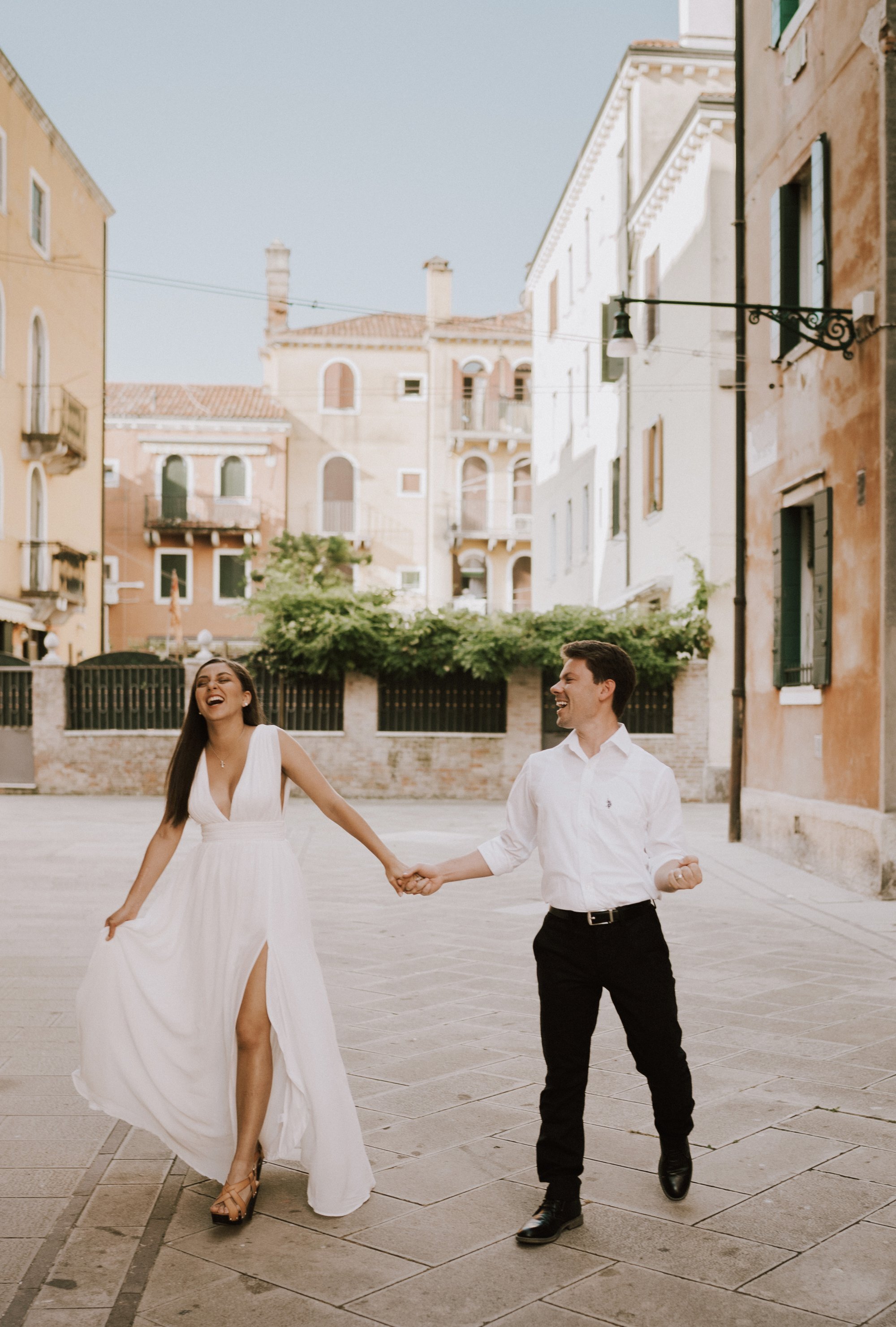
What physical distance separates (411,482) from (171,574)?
9.20 m

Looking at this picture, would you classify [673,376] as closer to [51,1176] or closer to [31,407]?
[31,407]

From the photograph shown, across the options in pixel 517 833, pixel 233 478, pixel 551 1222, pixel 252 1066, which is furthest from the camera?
pixel 233 478

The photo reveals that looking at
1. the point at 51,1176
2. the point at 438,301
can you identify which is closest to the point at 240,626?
the point at 438,301

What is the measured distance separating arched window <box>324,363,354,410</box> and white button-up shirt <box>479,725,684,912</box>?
46.6 m

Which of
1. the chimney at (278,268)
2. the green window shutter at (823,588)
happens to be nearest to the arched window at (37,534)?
the green window shutter at (823,588)

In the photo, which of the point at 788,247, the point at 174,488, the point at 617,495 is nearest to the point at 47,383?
the point at 617,495

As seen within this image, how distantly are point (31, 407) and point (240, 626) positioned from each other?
1801cm

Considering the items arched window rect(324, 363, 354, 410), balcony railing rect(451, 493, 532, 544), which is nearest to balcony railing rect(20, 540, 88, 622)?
arched window rect(324, 363, 354, 410)

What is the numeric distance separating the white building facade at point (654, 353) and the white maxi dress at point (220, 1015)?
1380 centimetres

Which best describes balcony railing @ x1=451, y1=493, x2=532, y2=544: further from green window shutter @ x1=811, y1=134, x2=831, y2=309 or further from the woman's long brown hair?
the woman's long brown hair

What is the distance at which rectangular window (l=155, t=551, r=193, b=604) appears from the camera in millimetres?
47656

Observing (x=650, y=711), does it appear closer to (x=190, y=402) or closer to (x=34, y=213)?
(x=34, y=213)

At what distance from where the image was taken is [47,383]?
32.1m

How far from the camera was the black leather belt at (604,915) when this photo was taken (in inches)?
152
